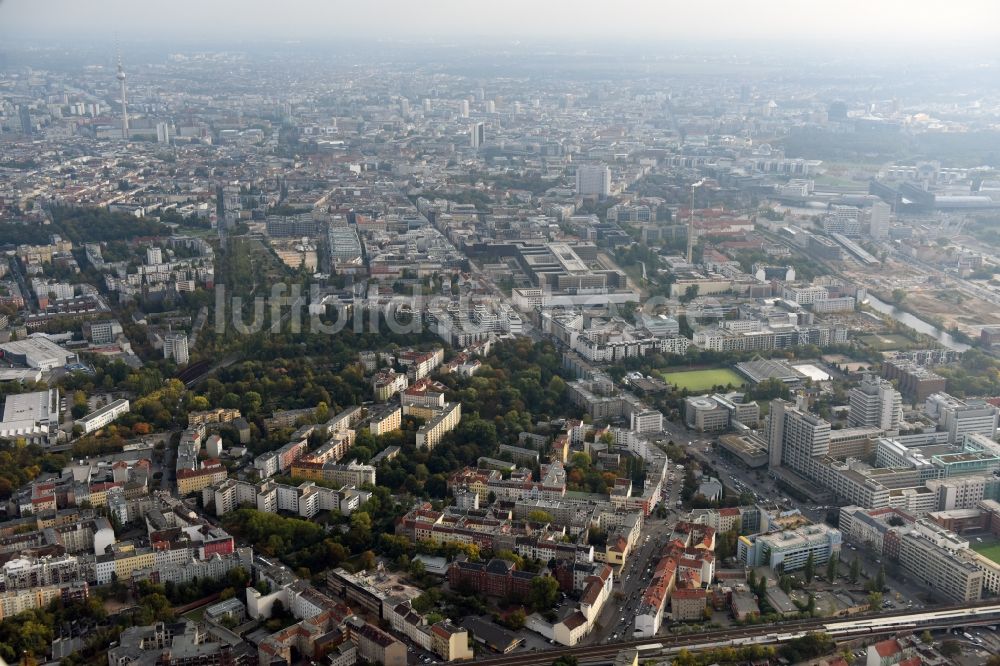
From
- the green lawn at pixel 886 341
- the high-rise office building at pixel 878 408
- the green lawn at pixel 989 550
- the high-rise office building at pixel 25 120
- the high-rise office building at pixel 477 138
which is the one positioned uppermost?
the high-rise office building at pixel 25 120

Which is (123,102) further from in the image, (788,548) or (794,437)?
(788,548)

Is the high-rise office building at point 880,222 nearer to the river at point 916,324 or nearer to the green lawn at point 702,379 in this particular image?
the river at point 916,324

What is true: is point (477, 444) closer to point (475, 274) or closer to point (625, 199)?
point (475, 274)

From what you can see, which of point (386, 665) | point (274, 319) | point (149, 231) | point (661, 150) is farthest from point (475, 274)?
point (661, 150)

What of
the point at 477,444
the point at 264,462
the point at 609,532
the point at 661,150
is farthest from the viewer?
the point at 661,150

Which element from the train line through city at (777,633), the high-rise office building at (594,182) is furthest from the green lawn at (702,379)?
the high-rise office building at (594,182)

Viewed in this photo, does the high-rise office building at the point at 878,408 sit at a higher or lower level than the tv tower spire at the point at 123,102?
lower
